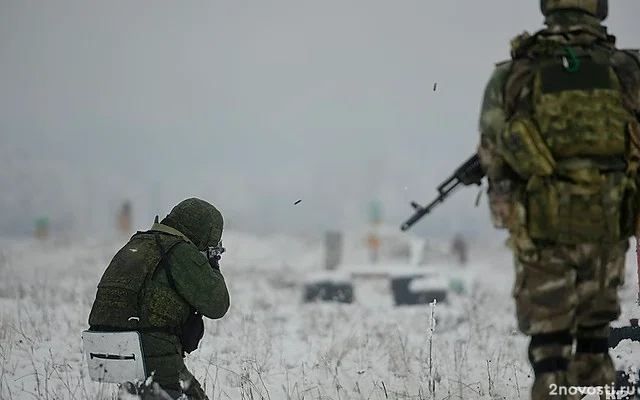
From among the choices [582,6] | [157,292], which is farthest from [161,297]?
[582,6]

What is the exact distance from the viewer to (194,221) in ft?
13.3

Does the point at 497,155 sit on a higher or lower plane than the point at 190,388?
higher

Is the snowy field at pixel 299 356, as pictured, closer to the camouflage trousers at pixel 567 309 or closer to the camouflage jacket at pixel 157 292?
the camouflage jacket at pixel 157 292

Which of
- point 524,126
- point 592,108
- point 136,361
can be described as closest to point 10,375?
point 136,361

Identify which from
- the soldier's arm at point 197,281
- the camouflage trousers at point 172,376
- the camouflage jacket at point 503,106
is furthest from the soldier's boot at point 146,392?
the camouflage jacket at point 503,106

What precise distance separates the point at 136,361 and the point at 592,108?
2.71 meters

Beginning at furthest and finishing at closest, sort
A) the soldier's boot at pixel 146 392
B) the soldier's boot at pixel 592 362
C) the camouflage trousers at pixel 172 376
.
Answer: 1. the camouflage trousers at pixel 172 376
2. the soldier's boot at pixel 146 392
3. the soldier's boot at pixel 592 362

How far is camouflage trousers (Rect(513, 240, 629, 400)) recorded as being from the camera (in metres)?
2.94

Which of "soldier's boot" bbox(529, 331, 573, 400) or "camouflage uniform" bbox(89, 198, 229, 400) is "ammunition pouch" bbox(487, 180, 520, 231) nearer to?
"soldier's boot" bbox(529, 331, 573, 400)

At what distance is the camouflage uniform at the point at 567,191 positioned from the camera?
9.63 ft

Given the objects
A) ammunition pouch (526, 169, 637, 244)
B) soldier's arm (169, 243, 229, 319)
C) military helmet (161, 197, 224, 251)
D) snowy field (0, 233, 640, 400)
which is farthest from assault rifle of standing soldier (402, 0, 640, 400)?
military helmet (161, 197, 224, 251)

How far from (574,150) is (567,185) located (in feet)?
0.52

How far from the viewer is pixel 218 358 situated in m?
5.35

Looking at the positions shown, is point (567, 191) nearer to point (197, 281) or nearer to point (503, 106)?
point (503, 106)
